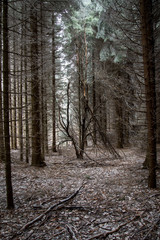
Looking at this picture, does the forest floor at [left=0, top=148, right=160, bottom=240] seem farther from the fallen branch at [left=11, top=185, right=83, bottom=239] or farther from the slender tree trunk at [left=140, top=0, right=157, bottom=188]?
the slender tree trunk at [left=140, top=0, right=157, bottom=188]

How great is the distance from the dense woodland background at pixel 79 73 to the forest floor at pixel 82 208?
2.14ft

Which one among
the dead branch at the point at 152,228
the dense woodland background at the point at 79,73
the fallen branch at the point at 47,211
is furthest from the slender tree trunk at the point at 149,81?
the fallen branch at the point at 47,211

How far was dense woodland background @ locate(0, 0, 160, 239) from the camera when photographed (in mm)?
5164

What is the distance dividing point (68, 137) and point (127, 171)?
14.9 ft

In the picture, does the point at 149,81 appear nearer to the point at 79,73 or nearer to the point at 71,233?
the point at 71,233

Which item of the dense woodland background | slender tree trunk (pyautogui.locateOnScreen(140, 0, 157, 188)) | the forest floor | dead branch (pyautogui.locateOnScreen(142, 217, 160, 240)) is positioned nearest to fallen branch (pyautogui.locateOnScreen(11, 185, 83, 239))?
the forest floor

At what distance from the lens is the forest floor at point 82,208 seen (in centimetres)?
344

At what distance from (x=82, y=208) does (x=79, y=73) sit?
8.07 meters

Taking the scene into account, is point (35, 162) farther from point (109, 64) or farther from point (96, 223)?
point (109, 64)

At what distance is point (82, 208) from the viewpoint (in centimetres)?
442

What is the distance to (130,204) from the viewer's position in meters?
4.49

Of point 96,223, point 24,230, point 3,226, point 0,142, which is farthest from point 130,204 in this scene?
point 0,142

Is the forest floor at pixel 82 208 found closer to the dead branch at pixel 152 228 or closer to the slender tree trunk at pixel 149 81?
the dead branch at pixel 152 228

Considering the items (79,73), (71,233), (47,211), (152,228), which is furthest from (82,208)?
(79,73)
